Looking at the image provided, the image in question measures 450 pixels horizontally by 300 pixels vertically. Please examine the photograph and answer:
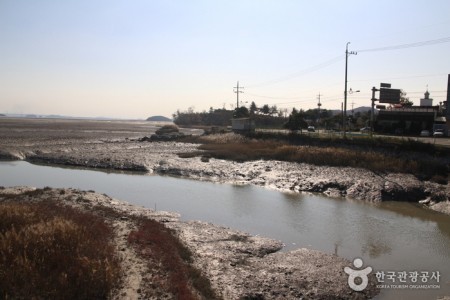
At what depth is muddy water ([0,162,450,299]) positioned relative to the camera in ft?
54.2

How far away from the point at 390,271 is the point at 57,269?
11.8 meters

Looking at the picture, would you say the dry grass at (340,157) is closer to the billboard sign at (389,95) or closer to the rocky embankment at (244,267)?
the rocky embankment at (244,267)

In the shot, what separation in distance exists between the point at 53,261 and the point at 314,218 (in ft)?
51.7

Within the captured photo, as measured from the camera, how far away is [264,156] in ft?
155

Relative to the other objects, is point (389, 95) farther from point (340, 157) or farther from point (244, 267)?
point (244, 267)

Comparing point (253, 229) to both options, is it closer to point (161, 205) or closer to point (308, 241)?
point (308, 241)

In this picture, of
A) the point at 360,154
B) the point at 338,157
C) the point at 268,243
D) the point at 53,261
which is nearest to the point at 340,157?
the point at 338,157

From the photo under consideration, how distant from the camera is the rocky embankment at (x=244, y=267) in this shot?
1201cm

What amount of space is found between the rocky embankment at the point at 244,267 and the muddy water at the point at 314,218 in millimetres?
1463

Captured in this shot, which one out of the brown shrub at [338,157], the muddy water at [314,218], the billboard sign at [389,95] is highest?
the billboard sign at [389,95]

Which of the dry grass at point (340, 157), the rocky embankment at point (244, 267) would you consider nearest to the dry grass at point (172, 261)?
the rocky embankment at point (244, 267)

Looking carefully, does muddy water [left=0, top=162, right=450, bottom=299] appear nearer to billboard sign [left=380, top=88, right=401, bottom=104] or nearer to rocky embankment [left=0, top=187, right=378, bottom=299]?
rocky embankment [left=0, top=187, right=378, bottom=299]

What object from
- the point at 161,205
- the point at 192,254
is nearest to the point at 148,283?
the point at 192,254

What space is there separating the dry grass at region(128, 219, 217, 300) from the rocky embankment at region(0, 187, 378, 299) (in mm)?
381
